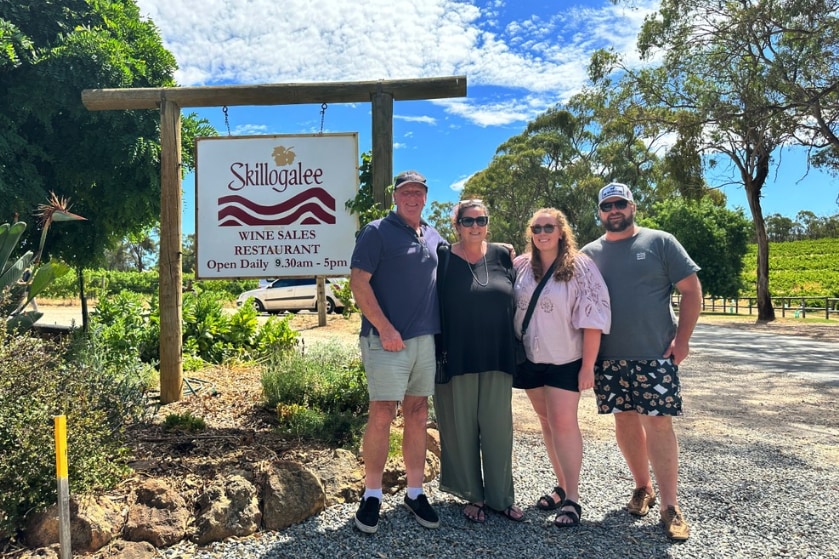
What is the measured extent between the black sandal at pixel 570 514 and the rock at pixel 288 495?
131cm

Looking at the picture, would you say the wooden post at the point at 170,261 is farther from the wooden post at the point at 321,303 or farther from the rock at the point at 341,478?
the wooden post at the point at 321,303

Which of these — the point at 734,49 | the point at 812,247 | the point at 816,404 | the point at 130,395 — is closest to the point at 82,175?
the point at 130,395

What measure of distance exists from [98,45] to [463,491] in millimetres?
6288

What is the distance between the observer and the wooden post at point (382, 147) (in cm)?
456

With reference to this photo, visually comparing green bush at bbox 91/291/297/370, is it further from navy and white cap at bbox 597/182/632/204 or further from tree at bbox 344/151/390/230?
navy and white cap at bbox 597/182/632/204

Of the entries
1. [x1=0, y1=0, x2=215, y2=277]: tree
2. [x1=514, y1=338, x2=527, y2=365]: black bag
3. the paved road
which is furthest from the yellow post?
the paved road

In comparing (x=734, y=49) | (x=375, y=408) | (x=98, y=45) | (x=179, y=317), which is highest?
(x=734, y=49)

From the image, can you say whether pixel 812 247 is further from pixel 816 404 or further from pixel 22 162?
Answer: pixel 22 162

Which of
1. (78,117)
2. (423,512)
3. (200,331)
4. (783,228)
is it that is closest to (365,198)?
(423,512)

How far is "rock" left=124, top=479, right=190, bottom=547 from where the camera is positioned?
109 inches

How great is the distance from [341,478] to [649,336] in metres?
1.95

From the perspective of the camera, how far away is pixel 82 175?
6.63m

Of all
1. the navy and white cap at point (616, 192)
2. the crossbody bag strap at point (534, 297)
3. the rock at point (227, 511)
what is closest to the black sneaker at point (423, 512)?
the rock at point (227, 511)

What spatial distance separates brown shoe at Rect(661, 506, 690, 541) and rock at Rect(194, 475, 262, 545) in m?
2.18
